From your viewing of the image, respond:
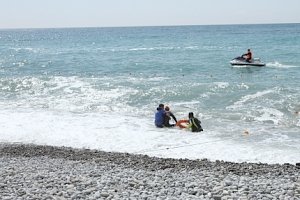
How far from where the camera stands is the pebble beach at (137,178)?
28.6 feet

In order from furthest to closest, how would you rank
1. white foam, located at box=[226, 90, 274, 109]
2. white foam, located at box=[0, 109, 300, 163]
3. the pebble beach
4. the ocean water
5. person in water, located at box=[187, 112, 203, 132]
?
white foam, located at box=[226, 90, 274, 109], person in water, located at box=[187, 112, 203, 132], the ocean water, white foam, located at box=[0, 109, 300, 163], the pebble beach

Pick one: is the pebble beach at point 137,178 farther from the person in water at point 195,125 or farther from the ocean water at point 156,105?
the person in water at point 195,125

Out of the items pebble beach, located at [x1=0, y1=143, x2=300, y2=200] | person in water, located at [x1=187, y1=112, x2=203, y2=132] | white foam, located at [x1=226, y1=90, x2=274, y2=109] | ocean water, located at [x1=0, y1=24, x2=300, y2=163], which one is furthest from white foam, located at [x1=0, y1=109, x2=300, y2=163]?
white foam, located at [x1=226, y1=90, x2=274, y2=109]

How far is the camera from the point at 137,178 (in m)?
9.95

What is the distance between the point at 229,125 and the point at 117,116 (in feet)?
17.5

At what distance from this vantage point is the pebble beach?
28.6 ft

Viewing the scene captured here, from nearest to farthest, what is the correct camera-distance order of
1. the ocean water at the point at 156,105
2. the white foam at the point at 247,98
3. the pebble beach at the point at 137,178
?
1. the pebble beach at the point at 137,178
2. the ocean water at the point at 156,105
3. the white foam at the point at 247,98

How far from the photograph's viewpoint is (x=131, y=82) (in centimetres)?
3156

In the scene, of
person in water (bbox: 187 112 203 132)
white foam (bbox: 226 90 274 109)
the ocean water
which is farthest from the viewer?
white foam (bbox: 226 90 274 109)

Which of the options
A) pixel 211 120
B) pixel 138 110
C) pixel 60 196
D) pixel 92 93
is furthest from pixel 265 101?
pixel 60 196

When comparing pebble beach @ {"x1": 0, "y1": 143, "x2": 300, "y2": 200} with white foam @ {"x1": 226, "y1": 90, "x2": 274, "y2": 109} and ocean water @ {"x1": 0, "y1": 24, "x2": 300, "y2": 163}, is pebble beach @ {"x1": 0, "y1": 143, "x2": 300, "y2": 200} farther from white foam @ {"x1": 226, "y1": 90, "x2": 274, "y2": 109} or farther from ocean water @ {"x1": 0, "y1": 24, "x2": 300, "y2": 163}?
white foam @ {"x1": 226, "y1": 90, "x2": 274, "y2": 109}

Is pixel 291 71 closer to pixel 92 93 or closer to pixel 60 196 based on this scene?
pixel 92 93

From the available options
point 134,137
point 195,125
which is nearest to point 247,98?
point 195,125

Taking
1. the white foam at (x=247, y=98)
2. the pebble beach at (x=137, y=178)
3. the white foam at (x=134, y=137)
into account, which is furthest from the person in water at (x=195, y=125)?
the white foam at (x=247, y=98)
